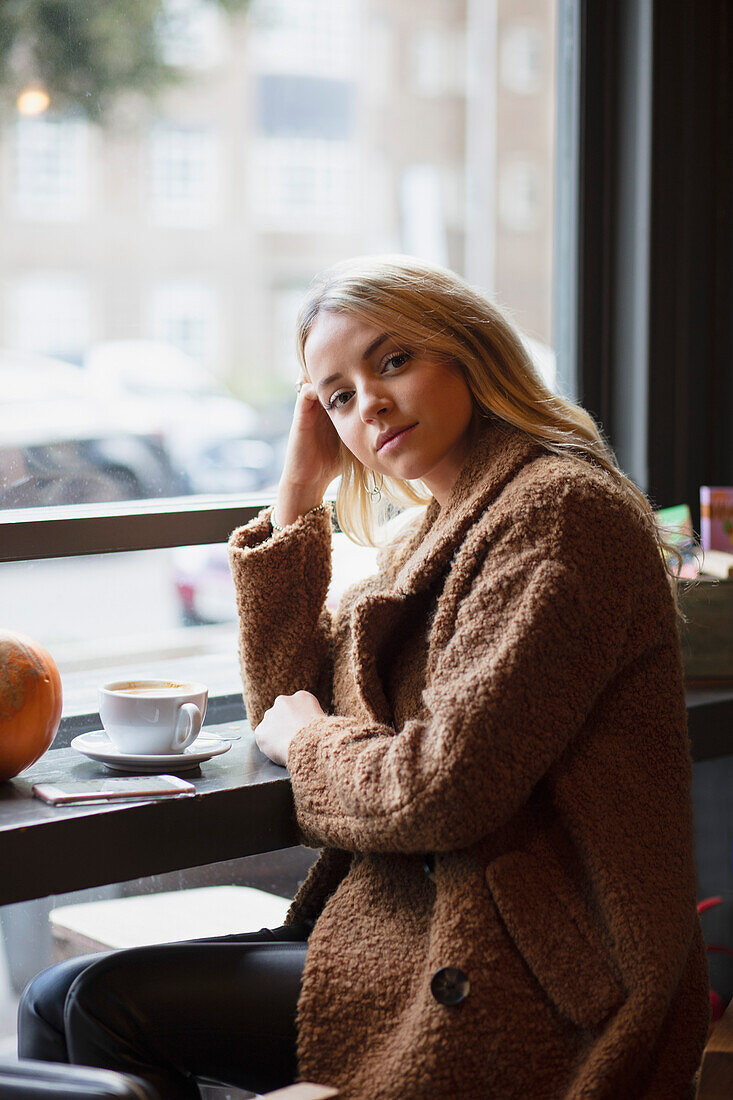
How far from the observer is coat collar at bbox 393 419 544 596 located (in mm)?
1251

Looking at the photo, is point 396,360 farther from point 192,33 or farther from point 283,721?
point 192,33

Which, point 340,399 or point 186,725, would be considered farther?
point 340,399

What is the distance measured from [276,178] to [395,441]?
708 millimetres

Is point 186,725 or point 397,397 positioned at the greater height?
point 397,397

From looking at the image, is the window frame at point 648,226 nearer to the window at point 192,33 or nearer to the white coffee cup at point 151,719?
the window at point 192,33

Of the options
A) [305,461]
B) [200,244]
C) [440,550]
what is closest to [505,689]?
[440,550]

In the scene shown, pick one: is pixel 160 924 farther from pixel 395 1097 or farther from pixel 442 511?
pixel 442 511

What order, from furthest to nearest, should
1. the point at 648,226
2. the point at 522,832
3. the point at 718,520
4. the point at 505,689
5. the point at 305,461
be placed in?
the point at 648,226 < the point at 718,520 < the point at 305,461 < the point at 522,832 < the point at 505,689

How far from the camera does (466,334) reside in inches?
53.1

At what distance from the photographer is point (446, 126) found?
80.2 inches

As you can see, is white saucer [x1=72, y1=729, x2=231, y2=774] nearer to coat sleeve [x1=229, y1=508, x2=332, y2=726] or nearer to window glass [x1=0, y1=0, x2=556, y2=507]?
coat sleeve [x1=229, y1=508, x2=332, y2=726]

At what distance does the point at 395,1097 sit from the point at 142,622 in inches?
33.9

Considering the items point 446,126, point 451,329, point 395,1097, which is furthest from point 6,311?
point 395,1097

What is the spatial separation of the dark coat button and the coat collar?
1.31ft
